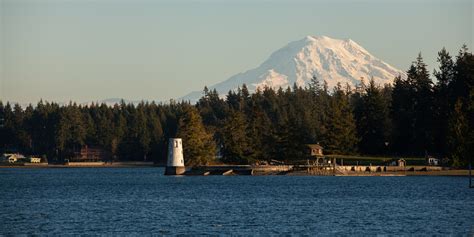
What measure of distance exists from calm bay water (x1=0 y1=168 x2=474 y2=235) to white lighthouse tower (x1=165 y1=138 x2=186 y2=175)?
29.2m

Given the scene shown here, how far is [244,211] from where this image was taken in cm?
8288

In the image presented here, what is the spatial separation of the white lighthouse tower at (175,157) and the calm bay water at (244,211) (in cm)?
2919

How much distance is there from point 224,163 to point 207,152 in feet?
44.7

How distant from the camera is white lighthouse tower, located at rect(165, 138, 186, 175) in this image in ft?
507

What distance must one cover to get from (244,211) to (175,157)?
77034 mm

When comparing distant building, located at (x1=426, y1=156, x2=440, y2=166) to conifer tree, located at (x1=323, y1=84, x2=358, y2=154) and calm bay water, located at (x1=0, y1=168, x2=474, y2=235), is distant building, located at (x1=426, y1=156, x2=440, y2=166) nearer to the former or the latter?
conifer tree, located at (x1=323, y1=84, x2=358, y2=154)

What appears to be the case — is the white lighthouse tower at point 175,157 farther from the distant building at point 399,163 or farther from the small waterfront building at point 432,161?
the small waterfront building at point 432,161

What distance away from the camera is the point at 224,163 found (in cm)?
18950

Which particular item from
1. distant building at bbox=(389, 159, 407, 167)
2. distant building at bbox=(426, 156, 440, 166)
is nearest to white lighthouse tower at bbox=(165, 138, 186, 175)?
distant building at bbox=(389, 159, 407, 167)

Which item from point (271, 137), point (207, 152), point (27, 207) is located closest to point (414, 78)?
point (271, 137)

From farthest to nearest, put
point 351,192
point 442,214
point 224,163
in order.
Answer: point 224,163 < point 351,192 < point 442,214

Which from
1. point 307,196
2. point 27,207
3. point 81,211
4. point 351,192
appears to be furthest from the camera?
point 351,192

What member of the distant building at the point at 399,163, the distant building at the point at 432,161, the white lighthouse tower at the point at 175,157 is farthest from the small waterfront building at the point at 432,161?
the white lighthouse tower at the point at 175,157

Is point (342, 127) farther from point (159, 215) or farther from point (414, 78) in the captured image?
point (159, 215)
